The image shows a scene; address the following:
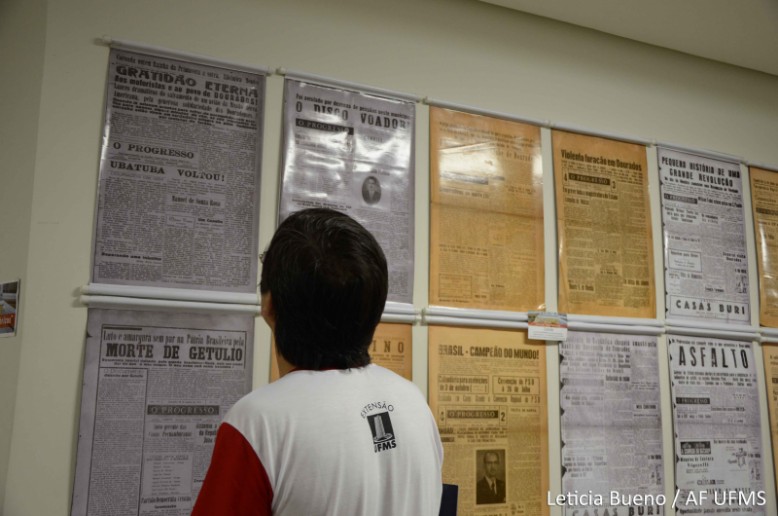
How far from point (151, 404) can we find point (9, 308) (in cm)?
41

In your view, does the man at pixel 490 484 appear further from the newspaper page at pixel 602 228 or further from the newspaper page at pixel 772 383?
the newspaper page at pixel 772 383

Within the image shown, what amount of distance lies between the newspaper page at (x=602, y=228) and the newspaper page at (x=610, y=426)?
13cm

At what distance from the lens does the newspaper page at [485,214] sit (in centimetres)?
214

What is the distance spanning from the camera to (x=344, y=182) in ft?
6.65

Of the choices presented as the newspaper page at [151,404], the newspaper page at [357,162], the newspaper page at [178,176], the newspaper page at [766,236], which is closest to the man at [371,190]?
the newspaper page at [357,162]

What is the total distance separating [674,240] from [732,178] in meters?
0.42

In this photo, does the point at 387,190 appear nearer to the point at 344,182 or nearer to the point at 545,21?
the point at 344,182

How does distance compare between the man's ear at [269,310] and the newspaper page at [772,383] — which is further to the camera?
the newspaper page at [772,383]

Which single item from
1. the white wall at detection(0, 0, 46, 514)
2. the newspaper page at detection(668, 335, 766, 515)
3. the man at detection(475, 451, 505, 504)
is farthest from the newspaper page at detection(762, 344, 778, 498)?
the white wall at detection(0, 0, 46, 514)

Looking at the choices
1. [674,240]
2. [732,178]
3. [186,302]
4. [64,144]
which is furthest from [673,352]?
[64,144]

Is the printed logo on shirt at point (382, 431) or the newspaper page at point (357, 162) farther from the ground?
the newspaper page at point (357, 162)

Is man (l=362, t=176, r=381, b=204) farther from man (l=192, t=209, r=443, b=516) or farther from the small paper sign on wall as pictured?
man (l=192, t=209, r=443, b=516)

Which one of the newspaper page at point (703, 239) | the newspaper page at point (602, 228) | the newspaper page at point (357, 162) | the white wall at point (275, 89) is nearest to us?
the white wall at point (275, 89)

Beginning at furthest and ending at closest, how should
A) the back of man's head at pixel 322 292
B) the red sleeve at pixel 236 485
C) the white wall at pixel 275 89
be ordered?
the white wall at pixel 275 89
the back of man's head at pixel 322 292
the red sleeve at pixel 236 485
